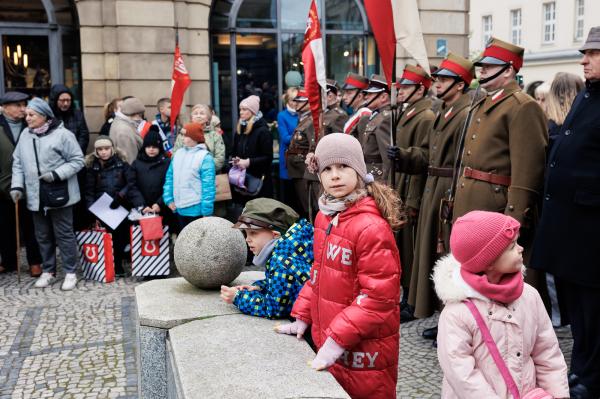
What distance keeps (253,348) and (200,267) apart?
125 centimetres

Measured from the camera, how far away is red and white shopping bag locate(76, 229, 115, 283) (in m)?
8.35

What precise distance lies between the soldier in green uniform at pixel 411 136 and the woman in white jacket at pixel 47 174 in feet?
12.3

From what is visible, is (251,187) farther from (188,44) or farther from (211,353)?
(211,353)

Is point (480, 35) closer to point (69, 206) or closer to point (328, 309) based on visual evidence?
point (69, 206)

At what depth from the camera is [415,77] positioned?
6.72 meters

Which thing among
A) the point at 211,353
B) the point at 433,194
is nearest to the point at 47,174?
the point at 433,194

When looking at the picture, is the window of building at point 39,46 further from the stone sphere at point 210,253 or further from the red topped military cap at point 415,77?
the stone sphere at point 210,253

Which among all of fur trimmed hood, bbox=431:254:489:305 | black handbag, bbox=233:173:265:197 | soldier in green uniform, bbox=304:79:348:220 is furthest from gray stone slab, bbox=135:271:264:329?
black handbag, bbox=233:173:265:197

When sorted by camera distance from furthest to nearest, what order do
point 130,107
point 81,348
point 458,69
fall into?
point 130,107
point 81,348
point 458,69

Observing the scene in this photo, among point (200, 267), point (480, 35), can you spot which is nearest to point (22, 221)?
point (200, 267)

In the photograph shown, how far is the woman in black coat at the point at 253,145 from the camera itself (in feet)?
30.2

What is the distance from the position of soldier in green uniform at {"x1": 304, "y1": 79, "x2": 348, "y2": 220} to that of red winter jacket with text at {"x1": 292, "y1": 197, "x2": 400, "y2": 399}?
16.9 feet

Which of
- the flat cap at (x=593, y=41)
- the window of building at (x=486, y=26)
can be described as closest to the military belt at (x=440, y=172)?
the flat cap at (x=593, y=41)

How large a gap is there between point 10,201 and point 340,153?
6696 millimetres
